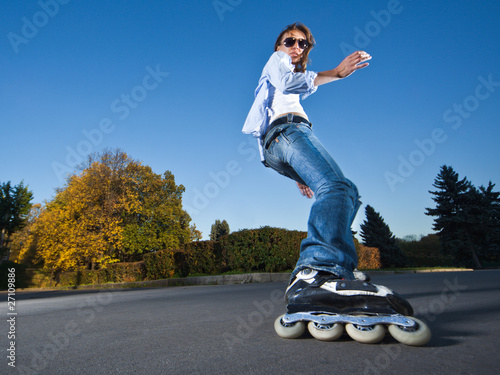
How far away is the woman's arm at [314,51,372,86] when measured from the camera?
7.54ft

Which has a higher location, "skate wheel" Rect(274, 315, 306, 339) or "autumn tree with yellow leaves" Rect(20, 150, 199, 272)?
"autumn tree with yellow leaves" Rect(20, 150, 199, 272)

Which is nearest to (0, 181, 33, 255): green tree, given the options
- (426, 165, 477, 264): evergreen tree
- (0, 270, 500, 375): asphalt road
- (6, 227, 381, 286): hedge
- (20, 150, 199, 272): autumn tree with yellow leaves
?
(20, 150, 199, 272): autumn tree with yellow leaves

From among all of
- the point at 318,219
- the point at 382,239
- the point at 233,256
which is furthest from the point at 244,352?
the point at 382,239

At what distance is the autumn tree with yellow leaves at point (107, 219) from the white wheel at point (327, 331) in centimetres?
2248

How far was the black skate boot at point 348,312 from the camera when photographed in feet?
4.22

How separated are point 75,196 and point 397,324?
2435cm

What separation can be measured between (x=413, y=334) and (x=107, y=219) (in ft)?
76.9

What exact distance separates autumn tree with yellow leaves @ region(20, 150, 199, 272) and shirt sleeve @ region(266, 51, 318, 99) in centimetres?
2186

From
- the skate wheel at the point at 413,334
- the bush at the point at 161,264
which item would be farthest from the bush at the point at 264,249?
the skate wheel at the point at 413,334

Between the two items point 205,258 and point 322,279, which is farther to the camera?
point 205,258

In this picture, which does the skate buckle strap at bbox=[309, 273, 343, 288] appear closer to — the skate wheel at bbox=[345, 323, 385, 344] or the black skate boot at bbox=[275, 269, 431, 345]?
the black skate boot at bbox=[275, 269, 431, 345]

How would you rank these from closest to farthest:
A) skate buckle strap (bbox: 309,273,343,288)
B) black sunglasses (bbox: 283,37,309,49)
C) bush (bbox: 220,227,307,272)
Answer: skate buckle strap (bbox: 309,273,343,288) → black sunglasses (bbox: 283,37,309,49) → bush (bbox: 220,227,307,272)

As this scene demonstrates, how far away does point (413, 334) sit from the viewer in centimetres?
122

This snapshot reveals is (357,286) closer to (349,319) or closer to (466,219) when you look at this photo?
(349,319)
